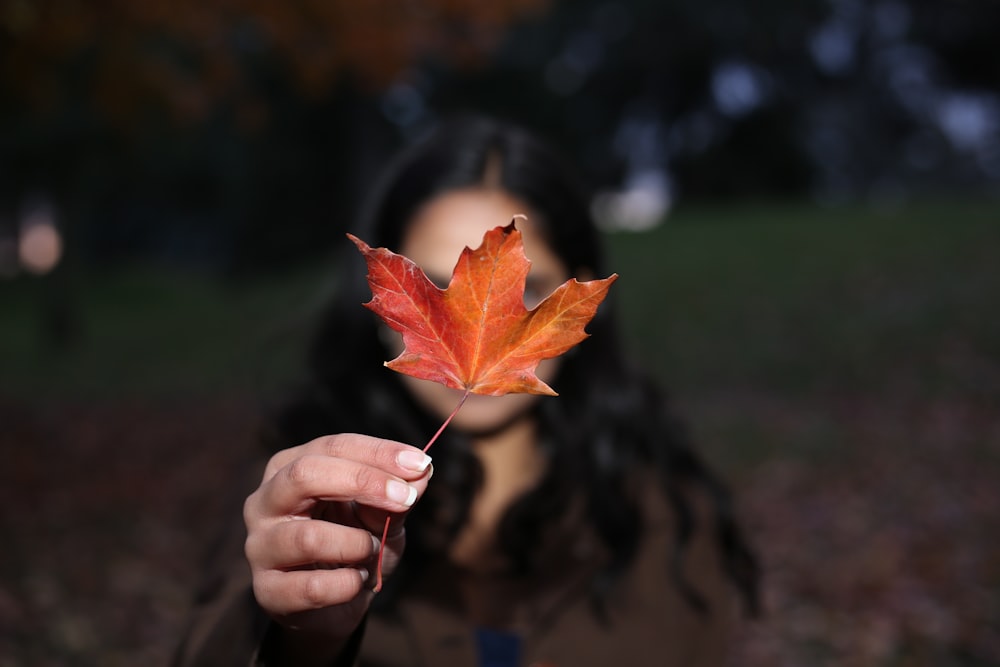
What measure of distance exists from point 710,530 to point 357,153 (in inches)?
733

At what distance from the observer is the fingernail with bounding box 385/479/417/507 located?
787mm

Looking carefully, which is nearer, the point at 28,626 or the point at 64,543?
the point at 28,626

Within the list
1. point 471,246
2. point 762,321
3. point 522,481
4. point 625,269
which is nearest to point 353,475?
point 471,246

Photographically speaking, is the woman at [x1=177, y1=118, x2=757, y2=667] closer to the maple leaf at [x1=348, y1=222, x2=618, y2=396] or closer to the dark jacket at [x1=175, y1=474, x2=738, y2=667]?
the dark jacket at [x1=175, y1=474, x2=738, y2=667]

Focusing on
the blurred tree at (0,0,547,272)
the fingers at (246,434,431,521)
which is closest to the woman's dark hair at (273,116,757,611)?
the fingers at (246,434,431,521)

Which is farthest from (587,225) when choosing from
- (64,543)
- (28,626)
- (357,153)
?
(357,153)

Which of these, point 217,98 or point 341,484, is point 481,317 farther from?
point 217,98

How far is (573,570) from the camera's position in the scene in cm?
192

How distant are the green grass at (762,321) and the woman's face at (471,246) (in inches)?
190

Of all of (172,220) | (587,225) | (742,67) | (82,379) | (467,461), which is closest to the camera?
(467,461)

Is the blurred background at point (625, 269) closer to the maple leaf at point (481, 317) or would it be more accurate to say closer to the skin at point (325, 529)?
the skin at point (325, 529)

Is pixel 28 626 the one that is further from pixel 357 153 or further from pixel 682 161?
pixel 682 161

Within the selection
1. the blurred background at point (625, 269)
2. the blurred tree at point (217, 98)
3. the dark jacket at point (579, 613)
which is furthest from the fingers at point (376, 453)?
the blurred tree at point (217, 98)

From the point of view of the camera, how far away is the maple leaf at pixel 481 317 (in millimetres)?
745
